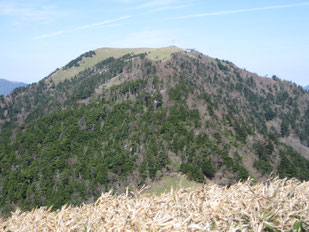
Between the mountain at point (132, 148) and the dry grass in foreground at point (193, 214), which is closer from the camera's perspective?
the dry grass in foreground at point (193, 214)

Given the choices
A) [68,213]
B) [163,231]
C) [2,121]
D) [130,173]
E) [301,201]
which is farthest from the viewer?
[2,121]

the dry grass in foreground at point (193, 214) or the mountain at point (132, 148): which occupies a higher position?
the dry grass in foreground at point (193, 214)

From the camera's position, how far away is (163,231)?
379 centimetres

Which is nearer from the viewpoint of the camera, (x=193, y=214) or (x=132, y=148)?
(x=193, y=214)

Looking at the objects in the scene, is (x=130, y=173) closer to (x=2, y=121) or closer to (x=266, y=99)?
(x=2, y=121)

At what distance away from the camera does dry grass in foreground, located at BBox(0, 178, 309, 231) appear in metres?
4.07

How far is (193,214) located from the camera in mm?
4375

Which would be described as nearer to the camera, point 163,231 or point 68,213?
point 163,231

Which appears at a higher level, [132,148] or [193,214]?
[193,214]

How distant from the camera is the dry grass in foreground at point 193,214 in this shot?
4074 millimetres

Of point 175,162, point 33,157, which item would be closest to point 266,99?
point 175,162

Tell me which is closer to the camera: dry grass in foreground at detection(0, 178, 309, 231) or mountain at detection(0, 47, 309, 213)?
dry grass in foreground at detection(0, 178, 309, 231)

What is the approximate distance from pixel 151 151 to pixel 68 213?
211ft

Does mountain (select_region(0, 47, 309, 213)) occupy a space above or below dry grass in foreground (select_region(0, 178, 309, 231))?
below
